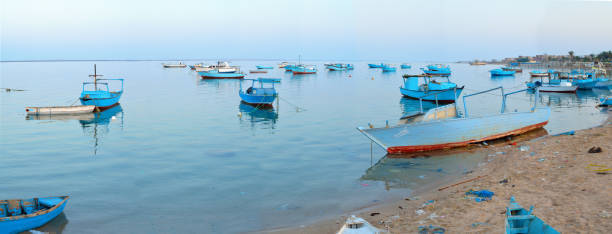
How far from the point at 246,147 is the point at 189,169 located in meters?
4.40

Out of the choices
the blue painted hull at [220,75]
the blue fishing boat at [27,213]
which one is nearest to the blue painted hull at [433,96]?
the blue fishing boat at [27,213]

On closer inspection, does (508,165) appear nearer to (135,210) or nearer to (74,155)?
(135,210)

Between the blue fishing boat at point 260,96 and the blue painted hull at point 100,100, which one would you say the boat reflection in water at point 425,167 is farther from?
the blue painted hull at point 100,100

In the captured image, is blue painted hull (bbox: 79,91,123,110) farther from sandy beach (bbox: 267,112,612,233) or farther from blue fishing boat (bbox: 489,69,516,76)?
blue fishing boat (bbox: 489,69,516,76)

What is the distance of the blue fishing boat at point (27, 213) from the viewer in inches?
375

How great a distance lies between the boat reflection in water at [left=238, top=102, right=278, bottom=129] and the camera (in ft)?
92.4

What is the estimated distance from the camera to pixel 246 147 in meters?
20.3

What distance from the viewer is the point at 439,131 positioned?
690 inches

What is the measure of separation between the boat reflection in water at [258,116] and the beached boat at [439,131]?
415 inches

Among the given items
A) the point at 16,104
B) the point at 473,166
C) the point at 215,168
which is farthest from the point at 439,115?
the point at 16,104

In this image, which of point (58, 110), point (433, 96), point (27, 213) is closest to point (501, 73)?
point (433, 96)

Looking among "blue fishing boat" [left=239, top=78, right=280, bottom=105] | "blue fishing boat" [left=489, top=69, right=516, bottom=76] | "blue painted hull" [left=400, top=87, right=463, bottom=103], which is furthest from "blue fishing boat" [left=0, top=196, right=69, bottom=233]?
"blue fishing boat" [left=489, top=69, right=516, bottom=76]

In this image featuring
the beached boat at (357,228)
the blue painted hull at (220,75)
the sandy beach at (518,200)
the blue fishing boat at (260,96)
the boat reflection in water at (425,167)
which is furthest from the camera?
the blue painted hull at (220,75)

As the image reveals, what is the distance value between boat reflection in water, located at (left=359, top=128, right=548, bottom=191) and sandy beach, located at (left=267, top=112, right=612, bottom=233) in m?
0.65
